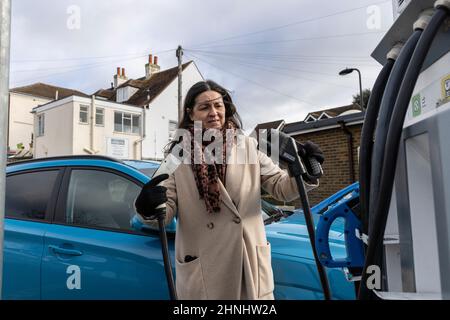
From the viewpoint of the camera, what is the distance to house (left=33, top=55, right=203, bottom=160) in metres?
24.5

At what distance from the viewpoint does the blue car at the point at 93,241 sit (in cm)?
211

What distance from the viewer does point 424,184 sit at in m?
1.04

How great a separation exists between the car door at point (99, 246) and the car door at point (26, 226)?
0.08 meters

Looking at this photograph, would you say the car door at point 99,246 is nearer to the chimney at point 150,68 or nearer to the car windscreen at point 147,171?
the car windscreen at point 147,171

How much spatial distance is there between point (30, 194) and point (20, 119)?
113 feet

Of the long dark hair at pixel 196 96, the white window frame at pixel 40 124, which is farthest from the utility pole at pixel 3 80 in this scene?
the white window frame at pixel 40 124

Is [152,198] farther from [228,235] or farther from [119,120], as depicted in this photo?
[119,120]

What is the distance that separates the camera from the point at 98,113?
82.9ft

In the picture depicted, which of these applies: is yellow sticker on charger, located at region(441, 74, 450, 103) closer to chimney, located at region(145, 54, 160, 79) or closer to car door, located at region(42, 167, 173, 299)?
car door, located at region(42, 167, 173, 299)

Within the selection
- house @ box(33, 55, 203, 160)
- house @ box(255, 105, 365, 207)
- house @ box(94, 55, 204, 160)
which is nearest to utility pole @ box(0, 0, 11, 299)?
house @ box(255, 105, 365, 207)

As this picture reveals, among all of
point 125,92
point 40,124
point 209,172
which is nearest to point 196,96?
point 209,172

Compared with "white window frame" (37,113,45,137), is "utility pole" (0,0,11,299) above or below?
below

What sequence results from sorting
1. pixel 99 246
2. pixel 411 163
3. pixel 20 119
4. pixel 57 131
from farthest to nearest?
pixel 20 119 < pixel 57 131 < pixel 99 246 < pixel 411 163
